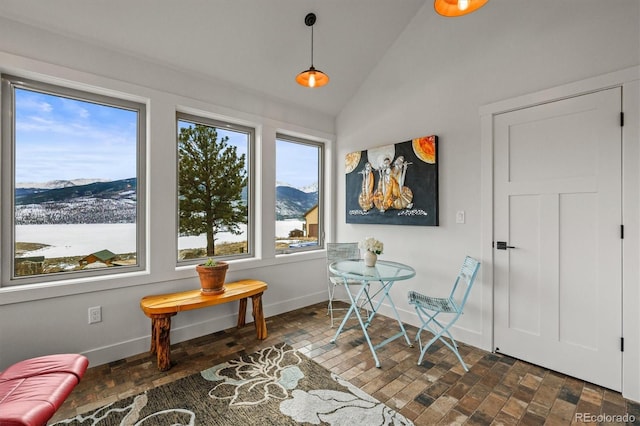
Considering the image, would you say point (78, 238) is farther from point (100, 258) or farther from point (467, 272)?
point (467, 272)

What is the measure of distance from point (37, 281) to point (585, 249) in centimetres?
426

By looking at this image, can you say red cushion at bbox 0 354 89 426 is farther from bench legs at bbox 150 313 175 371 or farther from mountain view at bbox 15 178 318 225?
mountain view at bbox 15 178 318 225

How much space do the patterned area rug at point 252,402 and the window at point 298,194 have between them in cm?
176

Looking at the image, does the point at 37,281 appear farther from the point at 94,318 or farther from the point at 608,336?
the point at 608,336

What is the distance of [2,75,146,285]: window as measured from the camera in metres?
2.31

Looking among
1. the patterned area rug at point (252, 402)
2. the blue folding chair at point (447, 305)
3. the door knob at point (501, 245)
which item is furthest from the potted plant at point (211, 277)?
the door knob at point (501, 245)

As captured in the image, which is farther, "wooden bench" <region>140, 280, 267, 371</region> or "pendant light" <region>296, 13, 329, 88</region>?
"pendant light" <region>296, 13, 329, 88</region>

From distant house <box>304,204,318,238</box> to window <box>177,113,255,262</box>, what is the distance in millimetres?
887

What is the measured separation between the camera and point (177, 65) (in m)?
2.89

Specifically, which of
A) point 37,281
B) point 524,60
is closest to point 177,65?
point 37,281

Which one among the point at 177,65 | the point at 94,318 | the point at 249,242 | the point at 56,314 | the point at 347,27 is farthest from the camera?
the point at 249,242

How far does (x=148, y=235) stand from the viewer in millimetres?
2787

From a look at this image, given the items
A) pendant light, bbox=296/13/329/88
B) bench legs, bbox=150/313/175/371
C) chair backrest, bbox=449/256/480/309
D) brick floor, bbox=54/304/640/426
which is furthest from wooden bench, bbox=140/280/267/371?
pendant light, bbox=296/13/329/88

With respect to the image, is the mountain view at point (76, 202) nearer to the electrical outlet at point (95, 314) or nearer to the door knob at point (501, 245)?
the electrical outlet at point (95, 314)
